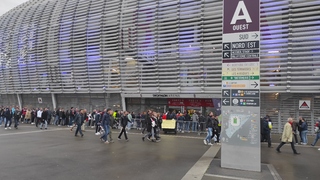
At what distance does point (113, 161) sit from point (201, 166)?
291 centimetres

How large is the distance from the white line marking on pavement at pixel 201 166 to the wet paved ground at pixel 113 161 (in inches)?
6.4

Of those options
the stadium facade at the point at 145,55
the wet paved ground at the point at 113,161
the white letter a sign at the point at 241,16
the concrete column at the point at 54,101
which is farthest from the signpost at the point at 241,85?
the concrete column at the point at 54,101

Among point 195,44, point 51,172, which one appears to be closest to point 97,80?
point 195,44

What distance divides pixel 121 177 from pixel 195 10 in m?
16.2

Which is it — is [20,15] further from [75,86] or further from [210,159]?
[210,159]

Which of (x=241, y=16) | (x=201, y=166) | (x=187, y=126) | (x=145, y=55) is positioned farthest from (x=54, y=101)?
(x=241, y=16)

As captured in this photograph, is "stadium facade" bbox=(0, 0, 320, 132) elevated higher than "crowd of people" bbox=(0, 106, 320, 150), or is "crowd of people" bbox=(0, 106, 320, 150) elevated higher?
"stadium facade" bbox=(0, 0, 320, 132)

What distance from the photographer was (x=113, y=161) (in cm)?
872

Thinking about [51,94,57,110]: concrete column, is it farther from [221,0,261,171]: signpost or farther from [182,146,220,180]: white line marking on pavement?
[221,0,261,171]: signpost

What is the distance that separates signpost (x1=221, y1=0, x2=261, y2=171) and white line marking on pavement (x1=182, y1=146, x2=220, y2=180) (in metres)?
0.69

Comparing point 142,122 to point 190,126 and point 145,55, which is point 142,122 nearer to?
point 190,126

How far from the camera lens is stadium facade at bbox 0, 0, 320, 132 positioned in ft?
55.4

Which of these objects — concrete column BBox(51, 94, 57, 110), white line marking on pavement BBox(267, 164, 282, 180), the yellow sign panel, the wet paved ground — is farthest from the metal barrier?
concrete column BBox(51, 94, 57, 110)

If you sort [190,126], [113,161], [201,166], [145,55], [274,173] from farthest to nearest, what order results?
[145,55] → [190,126] → [113,161] → [201,166] → [274,173]
